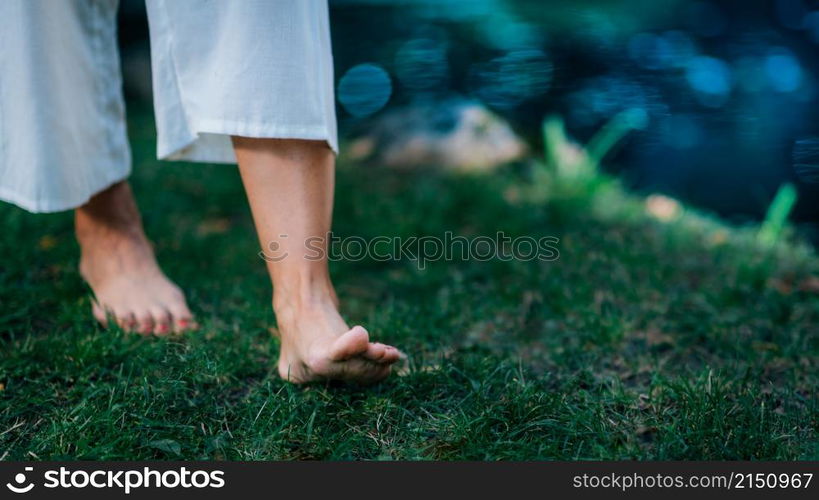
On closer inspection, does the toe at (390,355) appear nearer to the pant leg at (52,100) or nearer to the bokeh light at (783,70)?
the pant leg at (52,100)

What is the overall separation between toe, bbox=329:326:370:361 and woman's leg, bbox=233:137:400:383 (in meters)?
0.04

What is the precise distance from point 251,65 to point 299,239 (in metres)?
0.30

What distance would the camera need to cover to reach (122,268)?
1621 mm

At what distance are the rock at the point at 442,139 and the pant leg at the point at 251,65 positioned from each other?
61.2 inches

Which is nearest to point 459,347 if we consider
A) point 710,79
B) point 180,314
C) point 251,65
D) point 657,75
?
point 180,314

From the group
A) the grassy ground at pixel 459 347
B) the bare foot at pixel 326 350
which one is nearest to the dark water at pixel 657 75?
the grassy ground at pixel 459 347

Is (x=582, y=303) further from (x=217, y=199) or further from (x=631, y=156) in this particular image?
(x=217, y=199)

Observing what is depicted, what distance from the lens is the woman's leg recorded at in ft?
4.07

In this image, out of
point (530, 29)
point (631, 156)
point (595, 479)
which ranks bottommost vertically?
point (631, 156)

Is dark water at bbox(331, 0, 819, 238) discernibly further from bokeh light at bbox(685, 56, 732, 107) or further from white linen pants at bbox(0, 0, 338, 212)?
white linen pants at bbox(0, 0, 338, 212)

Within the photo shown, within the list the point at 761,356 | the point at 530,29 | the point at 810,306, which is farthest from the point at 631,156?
the point at 761,356

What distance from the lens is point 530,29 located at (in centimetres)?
273

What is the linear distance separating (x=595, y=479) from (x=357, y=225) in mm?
1302

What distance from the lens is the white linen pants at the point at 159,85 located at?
1180mm
